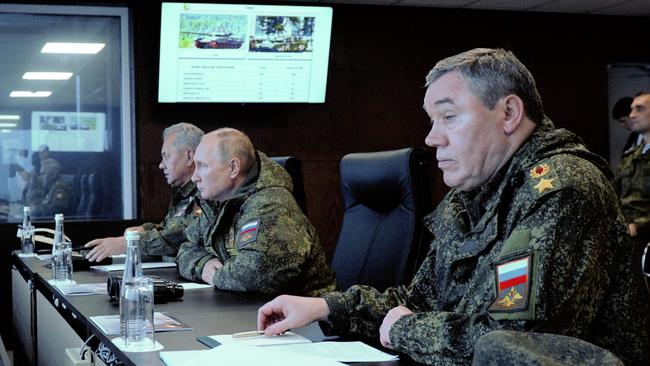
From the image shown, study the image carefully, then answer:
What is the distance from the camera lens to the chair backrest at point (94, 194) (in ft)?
19.9

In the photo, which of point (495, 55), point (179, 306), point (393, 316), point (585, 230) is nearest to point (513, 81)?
point (495, 55)

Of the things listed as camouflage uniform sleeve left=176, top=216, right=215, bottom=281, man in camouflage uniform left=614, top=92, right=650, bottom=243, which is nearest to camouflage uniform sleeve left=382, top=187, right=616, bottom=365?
camouflage uniform sleeve left=176, top=216, right=215, bottom=281

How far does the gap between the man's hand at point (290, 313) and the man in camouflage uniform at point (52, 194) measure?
4.56m

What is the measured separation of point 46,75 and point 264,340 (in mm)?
4757


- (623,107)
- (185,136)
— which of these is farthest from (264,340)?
(623,107)

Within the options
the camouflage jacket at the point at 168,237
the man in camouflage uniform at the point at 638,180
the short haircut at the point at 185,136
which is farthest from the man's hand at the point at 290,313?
the man in camouflage uniform at the point at 638,180

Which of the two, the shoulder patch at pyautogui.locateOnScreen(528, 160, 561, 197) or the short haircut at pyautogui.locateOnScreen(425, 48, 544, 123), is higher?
the short haircut at pyautogui.locateOnScreen(425, 48, 544, 123)

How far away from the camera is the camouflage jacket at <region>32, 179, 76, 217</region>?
19.6 feet

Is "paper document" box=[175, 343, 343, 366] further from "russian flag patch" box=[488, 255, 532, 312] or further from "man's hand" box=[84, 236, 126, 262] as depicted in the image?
"man's hand" box=[84, 236, 126, 262]

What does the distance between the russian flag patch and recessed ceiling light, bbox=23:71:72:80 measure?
5105mm

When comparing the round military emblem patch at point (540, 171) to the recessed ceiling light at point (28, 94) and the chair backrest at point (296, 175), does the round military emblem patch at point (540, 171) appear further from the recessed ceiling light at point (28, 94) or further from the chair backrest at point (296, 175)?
the recessed ceiling light at point (28, 94)

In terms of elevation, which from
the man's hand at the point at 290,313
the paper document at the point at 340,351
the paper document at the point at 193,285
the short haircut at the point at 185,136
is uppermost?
the short haircut at the point at 185,136

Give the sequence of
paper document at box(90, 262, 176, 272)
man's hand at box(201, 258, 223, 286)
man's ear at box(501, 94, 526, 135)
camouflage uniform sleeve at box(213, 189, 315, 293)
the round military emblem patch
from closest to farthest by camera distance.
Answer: the round military emblem patch < man's ear at box(501, 94, 526, 135) < camouflage uniform sleeve at box(213, 189, 315, 293) < man's hand at box(201, 258, 223, 286) < paper document at box(90, 262, 176, 272)

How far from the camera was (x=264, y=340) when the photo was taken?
5.56 ft
